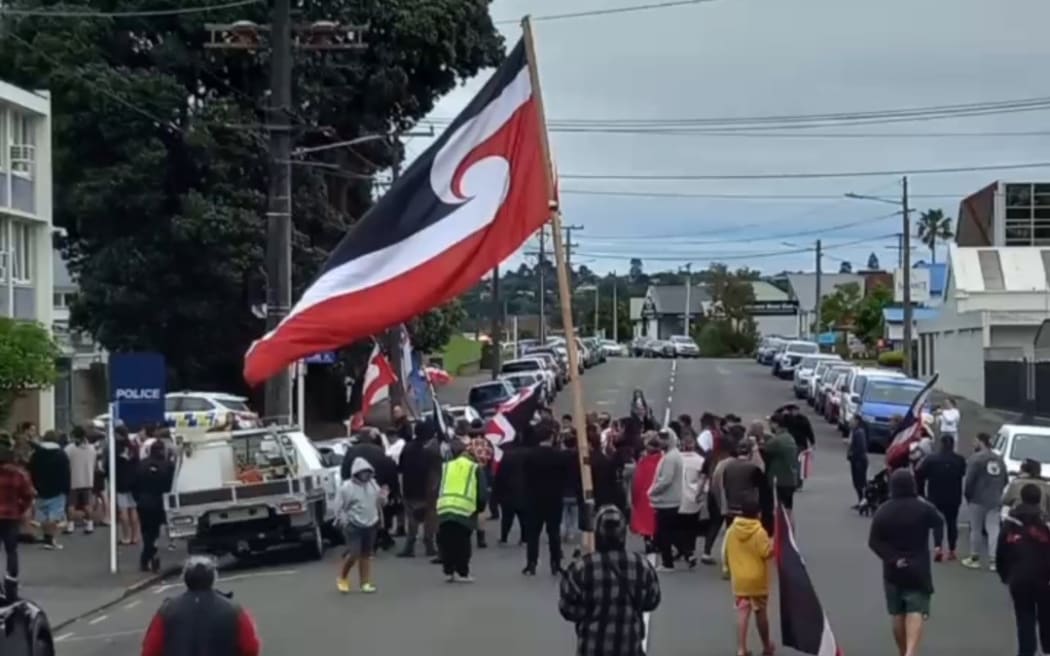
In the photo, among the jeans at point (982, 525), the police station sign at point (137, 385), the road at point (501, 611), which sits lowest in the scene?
the road at point (501, 611)

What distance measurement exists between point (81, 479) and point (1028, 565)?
57.7 feet

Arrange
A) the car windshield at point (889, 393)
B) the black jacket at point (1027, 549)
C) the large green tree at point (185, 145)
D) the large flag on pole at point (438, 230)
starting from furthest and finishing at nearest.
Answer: the car windshield at point (889, 393)
the large green tree at point (185, 145)
the black jacket at point (1027, 549)
the large flag on pole at point (438, 230)

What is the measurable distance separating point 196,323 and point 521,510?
23.9 meters

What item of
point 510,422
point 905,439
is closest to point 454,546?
point 510,422

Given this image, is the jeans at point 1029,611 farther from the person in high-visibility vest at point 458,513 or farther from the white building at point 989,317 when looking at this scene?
the white building at point 989,317

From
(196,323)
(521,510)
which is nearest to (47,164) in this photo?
(196,323)

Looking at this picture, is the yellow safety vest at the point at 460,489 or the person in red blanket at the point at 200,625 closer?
the person in red blanket at the point at 200,625

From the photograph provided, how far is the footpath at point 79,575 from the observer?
21314 mm

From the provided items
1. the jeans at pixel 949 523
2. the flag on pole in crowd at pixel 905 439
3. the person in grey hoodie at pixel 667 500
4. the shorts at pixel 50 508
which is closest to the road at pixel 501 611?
the person in grey hoodie at pixel 667 500

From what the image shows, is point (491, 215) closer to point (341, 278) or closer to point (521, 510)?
point (341, 278)

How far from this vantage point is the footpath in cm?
2131

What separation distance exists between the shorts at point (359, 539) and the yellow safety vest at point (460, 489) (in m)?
1.01

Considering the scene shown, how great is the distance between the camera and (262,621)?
19.0 m

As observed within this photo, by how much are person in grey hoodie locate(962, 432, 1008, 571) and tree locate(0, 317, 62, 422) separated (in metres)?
16.7
